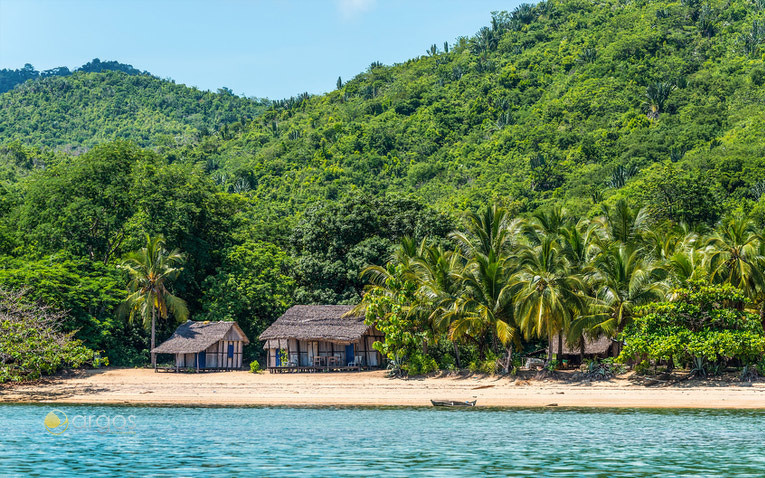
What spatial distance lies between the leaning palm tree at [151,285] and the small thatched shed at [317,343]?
591cm

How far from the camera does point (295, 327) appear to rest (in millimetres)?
38375

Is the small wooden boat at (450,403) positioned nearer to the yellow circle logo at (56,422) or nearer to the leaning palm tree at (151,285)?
the yellow circle logo at (56,422)

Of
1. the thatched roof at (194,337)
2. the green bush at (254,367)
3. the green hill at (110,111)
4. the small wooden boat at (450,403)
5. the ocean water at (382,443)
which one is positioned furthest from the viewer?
the green hill at (110,111)

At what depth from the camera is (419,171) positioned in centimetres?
7994

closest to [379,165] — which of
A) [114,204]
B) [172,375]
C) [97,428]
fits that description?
[114,204]

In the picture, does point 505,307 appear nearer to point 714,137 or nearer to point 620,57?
point 714,137

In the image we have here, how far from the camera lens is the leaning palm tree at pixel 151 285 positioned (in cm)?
3938

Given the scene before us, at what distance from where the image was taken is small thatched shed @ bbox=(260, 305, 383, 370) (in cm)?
3838

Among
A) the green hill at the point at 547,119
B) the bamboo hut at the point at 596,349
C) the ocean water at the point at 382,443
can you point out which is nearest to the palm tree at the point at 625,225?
the bamboo hut at the point at 596,349

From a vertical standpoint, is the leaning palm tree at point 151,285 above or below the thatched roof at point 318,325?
above

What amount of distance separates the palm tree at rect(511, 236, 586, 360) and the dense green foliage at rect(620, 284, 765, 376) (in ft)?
8.80

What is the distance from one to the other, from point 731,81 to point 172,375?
6601cm

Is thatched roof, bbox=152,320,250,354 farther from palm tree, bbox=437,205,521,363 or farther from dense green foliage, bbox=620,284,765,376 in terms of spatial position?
dense green foliage, bbox=620,284,765,376

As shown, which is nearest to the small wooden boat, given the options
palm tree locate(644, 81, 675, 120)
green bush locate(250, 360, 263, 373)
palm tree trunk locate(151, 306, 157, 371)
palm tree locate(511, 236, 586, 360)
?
palm tree locate(511, 236, 586, 360)
